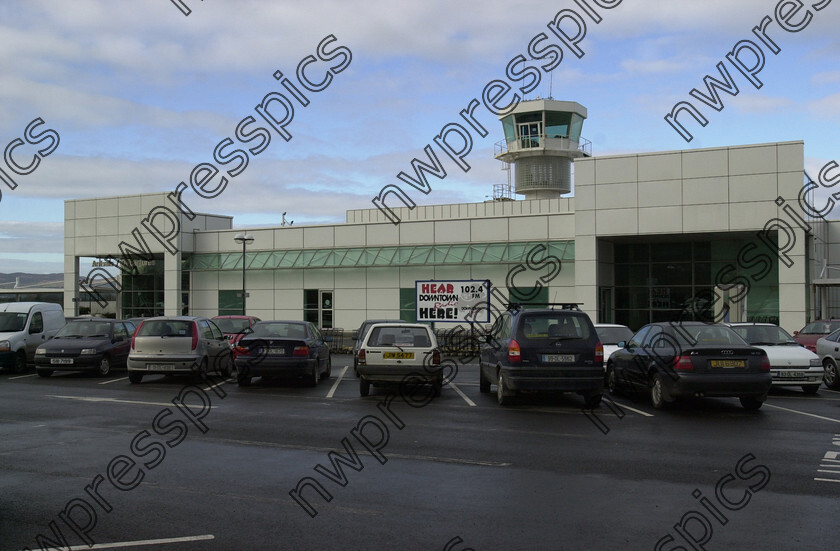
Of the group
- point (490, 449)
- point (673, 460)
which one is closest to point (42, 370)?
point (490, 449)

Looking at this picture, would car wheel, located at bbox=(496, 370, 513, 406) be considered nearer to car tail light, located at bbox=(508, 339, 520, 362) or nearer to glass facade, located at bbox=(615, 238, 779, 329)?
car tail light, located at bbox=(508, 339, 520, 362)

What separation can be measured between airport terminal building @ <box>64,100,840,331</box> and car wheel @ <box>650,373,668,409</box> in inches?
606

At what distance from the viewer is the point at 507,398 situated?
548 inches

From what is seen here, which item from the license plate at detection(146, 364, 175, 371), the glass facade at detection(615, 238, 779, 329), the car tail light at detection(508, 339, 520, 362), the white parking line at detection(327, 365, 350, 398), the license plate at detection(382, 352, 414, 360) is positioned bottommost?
the white parking line at detection(327, 365, 350, 398)

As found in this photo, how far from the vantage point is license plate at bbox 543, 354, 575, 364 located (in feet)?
42.6

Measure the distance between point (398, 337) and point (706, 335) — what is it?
5.79 meters

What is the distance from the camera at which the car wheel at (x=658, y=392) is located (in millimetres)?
13047

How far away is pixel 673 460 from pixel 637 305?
79.2 feet

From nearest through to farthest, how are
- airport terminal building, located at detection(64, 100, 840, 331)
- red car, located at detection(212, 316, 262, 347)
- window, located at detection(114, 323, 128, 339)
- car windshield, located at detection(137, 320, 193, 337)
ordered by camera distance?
car windshield, located at detection(137, 320, 193, 337)
window, located at detection(114, 323, 128, 339)
red car, located at detection(212, 316, 262, 347)
airport terminal building, located at detection(64, 100, 840, 331)

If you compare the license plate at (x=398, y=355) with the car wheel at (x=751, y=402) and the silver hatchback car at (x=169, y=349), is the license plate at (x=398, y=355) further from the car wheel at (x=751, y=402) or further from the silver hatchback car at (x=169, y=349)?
the car wheel at (x=751, y=402)

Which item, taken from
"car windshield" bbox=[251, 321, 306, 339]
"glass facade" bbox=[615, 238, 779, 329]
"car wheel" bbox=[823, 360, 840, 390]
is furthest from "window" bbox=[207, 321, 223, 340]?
"glass facade" bbox=[615, 238, 779, 329]

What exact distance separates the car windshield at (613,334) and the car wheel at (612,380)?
6.94 ft

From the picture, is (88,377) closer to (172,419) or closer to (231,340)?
(231,340)

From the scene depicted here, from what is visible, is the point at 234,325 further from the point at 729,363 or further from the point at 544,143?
the point at 544,143
